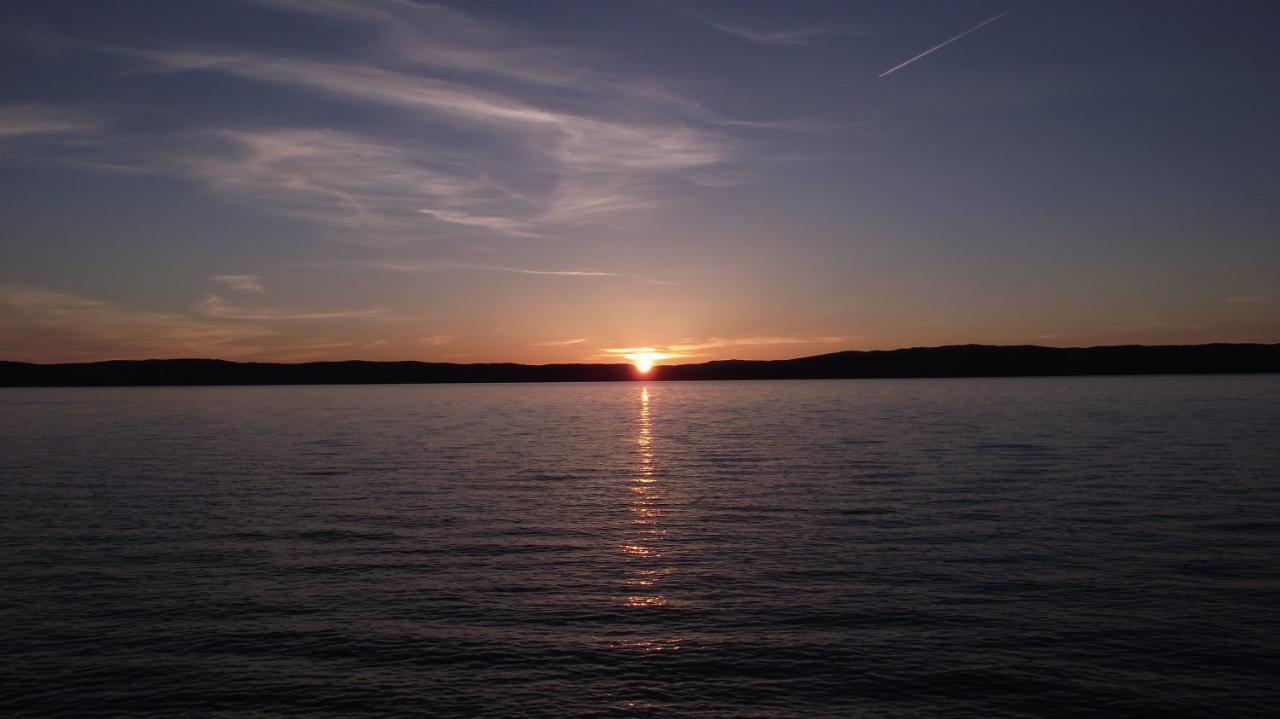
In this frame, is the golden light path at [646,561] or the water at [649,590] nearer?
the water at [649,590]

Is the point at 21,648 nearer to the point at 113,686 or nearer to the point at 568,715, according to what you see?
the point at 113,686

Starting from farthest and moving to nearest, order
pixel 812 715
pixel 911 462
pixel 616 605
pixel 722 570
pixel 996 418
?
pixel 996 418 → pixel 911 462 → pixel 722 570 → pixel 616 605 → pixel 812 715

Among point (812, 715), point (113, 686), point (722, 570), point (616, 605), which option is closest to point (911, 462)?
point (722, 570)

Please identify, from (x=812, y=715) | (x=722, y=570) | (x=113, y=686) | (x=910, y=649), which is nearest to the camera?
(x=812, y=715)

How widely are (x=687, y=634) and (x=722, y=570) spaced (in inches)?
289

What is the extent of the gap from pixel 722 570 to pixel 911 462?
37082 mm

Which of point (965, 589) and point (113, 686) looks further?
point (965, 589)

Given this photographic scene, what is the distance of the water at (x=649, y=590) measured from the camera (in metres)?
19.4

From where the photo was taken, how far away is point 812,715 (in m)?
18.0

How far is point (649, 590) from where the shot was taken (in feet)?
90.7

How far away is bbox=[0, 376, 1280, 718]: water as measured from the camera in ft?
63.5

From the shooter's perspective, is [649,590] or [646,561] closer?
[649,590]

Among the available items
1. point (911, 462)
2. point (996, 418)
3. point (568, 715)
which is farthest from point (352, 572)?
point (996, 418)

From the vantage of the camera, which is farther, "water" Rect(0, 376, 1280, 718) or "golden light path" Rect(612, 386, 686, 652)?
"golden light path" Rect(612, 386, 686, 652)
